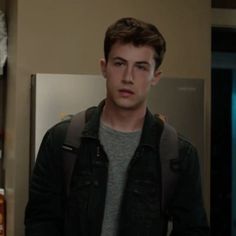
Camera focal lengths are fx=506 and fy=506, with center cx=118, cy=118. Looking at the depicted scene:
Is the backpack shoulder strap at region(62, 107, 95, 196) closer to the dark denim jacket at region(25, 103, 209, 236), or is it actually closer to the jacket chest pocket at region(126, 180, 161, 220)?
the dark denim jacket at region(25, 103, 209, 236)

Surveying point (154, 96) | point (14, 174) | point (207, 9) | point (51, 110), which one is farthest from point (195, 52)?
point (14, 174)

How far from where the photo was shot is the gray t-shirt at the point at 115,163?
1343 mm

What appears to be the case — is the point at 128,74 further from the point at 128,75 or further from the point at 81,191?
the point at 81,191

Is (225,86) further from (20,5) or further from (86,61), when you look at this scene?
(20,5)

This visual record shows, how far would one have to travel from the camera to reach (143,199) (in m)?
1.36

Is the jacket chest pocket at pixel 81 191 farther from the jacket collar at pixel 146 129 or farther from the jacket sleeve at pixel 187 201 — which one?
the jacket sleeve at pixel 187 201

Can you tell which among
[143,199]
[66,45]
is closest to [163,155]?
[143,199]

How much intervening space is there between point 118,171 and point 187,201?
0.72 feet

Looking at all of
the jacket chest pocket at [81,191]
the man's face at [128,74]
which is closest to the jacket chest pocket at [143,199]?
the jacket chest pocket at [81,191]

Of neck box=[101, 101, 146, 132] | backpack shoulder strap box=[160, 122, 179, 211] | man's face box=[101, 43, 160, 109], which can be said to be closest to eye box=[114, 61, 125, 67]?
man's face box=[101, 43, 160, 109]

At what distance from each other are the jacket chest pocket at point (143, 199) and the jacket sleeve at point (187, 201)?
70 mm

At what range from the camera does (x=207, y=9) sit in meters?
2.40

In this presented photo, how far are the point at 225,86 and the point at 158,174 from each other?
1.60 m

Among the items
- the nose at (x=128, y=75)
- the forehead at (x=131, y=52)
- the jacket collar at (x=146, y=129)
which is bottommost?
the jacket collar at (x=146, y=129)
